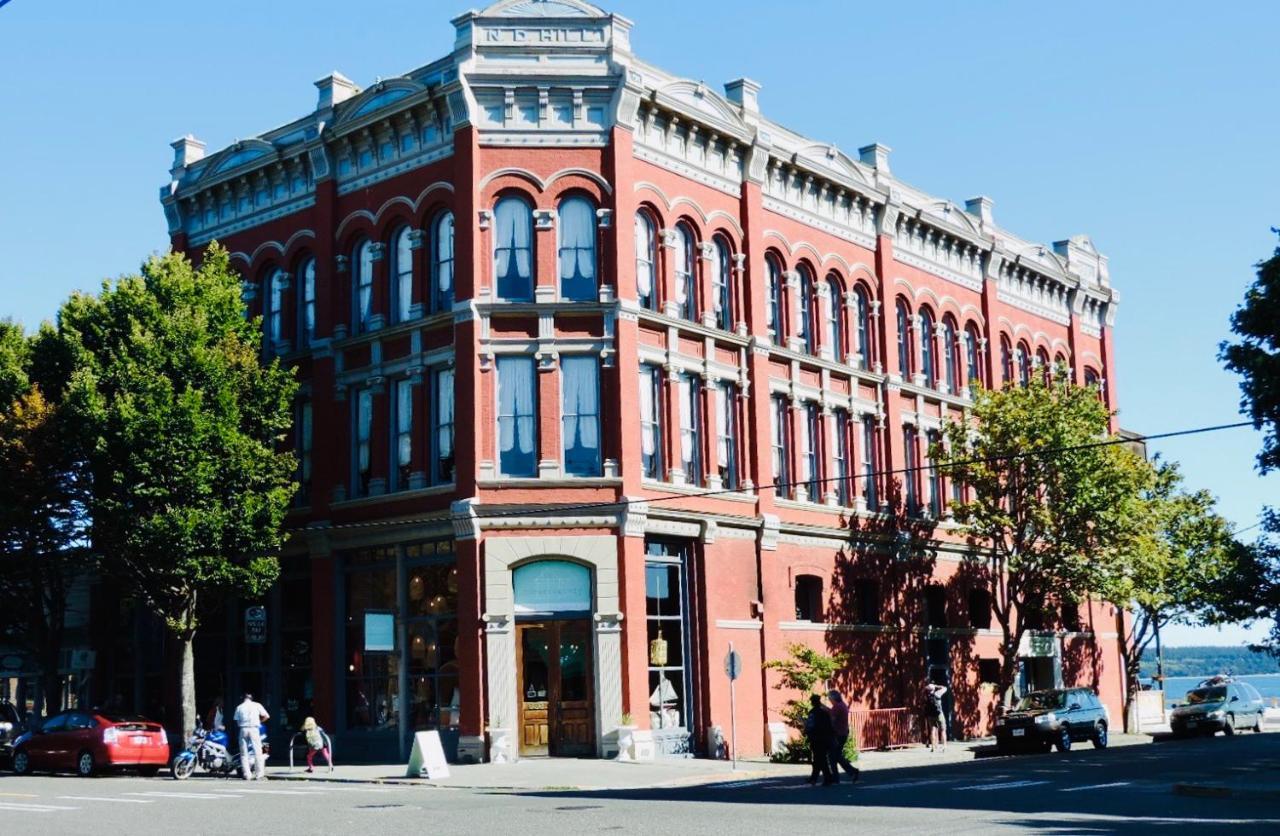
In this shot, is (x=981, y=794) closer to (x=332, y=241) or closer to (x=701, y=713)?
(x=701, y=713)

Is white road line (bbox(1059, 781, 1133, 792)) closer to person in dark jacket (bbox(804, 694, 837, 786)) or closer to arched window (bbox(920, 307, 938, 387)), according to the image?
person in dark jacket (bbox(804, 694, 837, 786))

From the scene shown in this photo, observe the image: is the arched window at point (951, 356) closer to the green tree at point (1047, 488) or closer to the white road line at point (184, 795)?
the green tree at point (1047, 488)

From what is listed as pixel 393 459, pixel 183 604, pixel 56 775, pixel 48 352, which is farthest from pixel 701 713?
pixel 48 352

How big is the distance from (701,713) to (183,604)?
39.4ft

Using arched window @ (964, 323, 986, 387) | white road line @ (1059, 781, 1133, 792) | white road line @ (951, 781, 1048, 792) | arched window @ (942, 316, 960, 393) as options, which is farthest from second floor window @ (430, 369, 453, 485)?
arched window @ (964, 323, 986, 387)

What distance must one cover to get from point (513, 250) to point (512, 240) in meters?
0.23

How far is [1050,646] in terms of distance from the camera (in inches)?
1892

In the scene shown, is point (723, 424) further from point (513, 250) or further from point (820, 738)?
point (820, 738)

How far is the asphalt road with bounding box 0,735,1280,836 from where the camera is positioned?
17.6 metres

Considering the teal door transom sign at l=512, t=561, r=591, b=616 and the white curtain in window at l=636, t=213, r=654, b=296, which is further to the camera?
the white curtain in window at l=636, t=213, r=654, b=296

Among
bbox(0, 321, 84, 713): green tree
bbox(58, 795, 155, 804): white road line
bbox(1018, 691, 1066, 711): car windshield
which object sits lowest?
bbox(58, 795, 155, 804): white road line

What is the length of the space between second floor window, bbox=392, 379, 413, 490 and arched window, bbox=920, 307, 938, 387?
1740cm

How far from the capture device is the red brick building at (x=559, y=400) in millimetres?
32375

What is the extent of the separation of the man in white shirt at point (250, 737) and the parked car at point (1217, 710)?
27.4 meters
